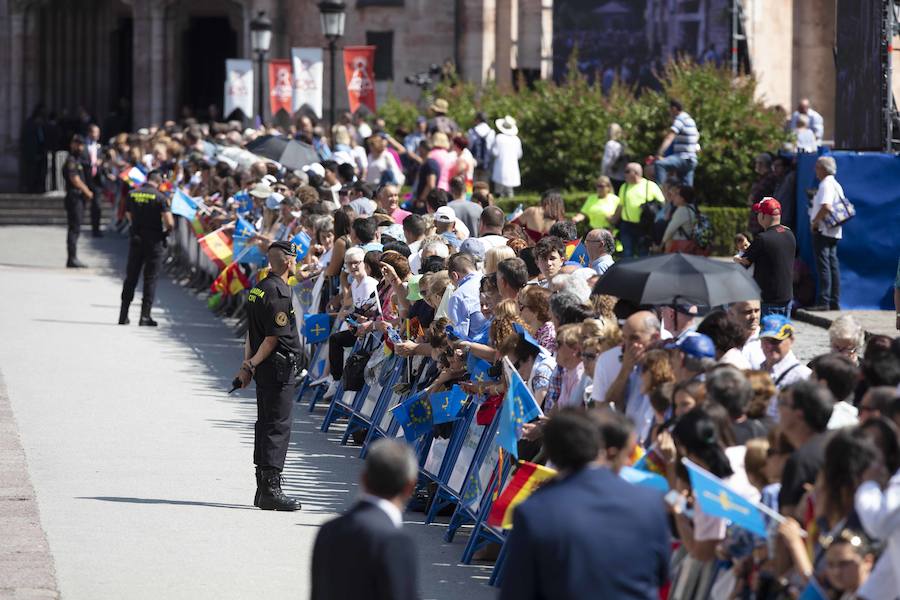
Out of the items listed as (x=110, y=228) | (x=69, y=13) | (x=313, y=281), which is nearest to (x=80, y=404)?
(x=313, y=281)

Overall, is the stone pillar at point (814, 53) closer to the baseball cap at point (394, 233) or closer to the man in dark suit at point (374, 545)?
the baseball cap at point (394, 233)

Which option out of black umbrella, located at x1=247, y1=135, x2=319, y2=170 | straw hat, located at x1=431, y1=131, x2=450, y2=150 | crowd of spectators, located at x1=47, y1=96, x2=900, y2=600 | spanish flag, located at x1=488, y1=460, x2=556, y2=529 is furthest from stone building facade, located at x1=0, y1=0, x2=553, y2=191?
spanish flag, located at x1=488, y1=460, x2=556, y2=529

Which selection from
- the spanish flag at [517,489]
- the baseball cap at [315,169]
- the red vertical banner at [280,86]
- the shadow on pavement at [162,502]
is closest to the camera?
the spanish flag at [517,489]

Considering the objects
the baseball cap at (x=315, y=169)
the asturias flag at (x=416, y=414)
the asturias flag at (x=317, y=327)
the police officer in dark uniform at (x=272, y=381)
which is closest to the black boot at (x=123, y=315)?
the baseball cap at (x=315, y=169)

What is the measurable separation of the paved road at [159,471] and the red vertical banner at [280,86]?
42.1ft

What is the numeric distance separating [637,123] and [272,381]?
17141 mm

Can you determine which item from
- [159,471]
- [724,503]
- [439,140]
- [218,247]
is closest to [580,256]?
[159,471]

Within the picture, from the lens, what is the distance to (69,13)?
47500 mm

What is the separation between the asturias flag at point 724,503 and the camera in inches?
258

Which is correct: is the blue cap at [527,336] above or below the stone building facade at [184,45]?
below

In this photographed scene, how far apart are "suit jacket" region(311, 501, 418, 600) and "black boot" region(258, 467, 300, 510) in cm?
593

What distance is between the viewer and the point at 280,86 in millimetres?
35000

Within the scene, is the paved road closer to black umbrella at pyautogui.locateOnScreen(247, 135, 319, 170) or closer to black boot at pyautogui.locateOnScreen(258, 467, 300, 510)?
black boot at pyautogui.locateOnScreen(258, 467, 300, 510)

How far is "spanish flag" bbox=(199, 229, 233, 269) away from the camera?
22.0 m
